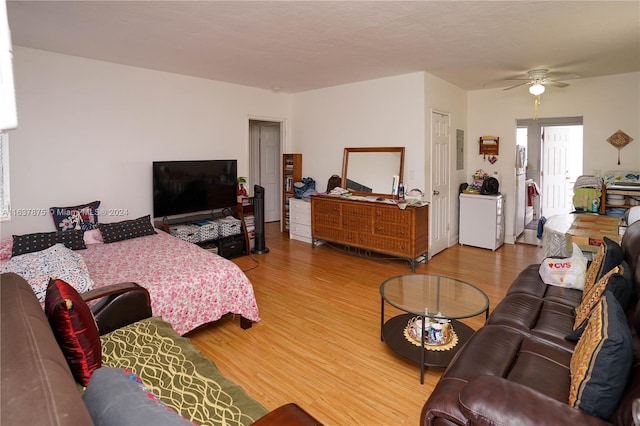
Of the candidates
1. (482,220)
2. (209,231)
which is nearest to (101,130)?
(209,231)

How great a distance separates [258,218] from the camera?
5480mm

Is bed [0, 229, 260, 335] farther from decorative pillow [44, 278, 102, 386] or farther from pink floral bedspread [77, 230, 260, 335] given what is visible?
decorative pillow [44, 278, 102, 386]

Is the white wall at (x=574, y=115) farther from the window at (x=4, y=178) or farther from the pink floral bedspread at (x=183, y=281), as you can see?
the window at (x=4, y=178)

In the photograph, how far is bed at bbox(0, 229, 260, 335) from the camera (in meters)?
2.73

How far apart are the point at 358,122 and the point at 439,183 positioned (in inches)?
59.0

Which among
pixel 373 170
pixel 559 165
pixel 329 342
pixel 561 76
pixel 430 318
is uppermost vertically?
pixel 561 76

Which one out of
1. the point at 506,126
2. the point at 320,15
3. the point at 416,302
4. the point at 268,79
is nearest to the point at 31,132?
the point at 268,79

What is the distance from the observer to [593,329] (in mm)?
1510

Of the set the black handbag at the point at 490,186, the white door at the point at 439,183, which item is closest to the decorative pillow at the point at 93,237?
the white door at the point at 439,183

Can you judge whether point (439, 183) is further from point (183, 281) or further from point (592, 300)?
point (183, 281)

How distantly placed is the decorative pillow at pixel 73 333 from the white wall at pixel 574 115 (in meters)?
5.95

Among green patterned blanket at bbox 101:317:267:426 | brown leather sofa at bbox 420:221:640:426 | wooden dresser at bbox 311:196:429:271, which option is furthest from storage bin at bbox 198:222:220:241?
brown leather sofa at bbox 420:221:640:426

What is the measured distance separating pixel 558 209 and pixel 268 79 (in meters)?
6.06

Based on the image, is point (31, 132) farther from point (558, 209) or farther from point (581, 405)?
point (558, 209)
